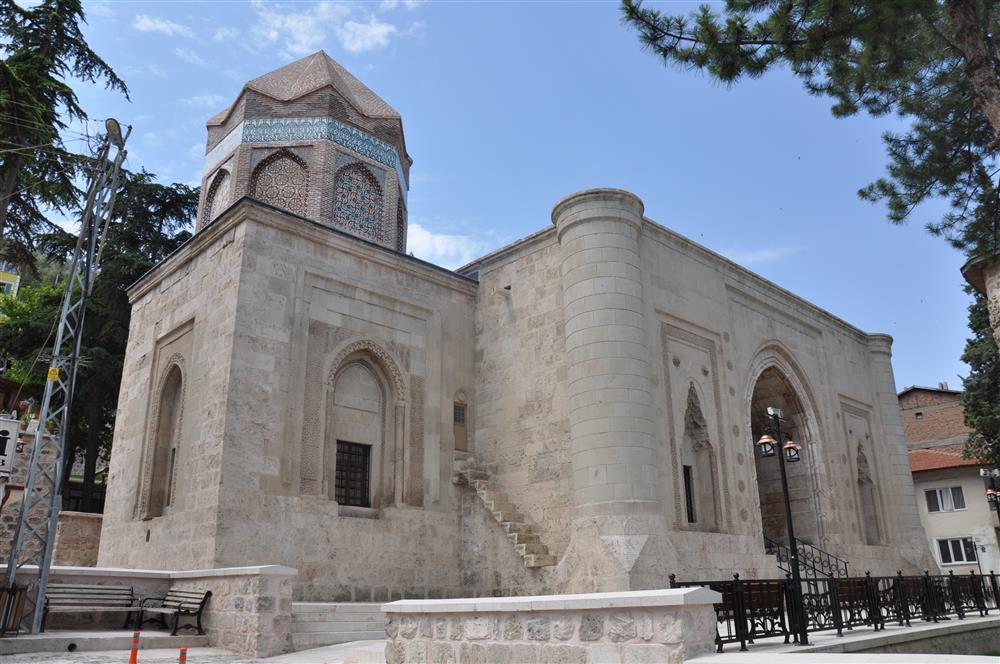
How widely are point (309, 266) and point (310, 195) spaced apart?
3.47 metres

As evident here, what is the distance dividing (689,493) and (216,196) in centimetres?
1279

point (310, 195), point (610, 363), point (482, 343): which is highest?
point (310, 195)

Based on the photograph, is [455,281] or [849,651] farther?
[455,281]

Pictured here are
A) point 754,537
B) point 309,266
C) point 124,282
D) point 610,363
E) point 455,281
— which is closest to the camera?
point 610,363

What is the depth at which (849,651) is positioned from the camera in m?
8.80

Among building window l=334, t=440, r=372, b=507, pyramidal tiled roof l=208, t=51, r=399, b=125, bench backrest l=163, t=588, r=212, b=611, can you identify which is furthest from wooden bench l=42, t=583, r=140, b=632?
pyramidal tiled roof l=208, t=51, r=399, b=125

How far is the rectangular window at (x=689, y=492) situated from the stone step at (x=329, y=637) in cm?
682

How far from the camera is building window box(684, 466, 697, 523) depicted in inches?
599

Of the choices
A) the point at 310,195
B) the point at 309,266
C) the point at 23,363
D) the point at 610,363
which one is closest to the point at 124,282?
the point at 23,363

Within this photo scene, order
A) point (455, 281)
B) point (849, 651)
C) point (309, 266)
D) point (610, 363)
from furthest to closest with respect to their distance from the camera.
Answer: point (455, 281) < point (309, 266) < point (610, 363) < point (849, 651)

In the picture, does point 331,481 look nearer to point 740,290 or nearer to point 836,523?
point 740,290

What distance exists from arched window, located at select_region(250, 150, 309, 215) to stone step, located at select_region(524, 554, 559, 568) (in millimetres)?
9184

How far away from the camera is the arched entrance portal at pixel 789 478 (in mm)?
18922

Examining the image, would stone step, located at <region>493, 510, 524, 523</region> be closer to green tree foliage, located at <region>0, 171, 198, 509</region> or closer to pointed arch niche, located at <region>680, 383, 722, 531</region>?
pointed arch niche, located at <region>680, 383, 722, 531</region>
